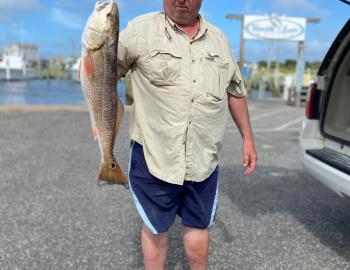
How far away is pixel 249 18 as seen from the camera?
62.2ft

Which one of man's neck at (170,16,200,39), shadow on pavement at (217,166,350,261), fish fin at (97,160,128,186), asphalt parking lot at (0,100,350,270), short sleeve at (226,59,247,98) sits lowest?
asphalt parking lot at (0,100,350,270)

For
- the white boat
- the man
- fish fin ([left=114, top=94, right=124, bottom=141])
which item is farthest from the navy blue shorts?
the white boat

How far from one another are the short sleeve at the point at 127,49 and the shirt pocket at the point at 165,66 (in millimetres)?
98

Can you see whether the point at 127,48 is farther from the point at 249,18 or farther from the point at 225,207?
the point at 249,18

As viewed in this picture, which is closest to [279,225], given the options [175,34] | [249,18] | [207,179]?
[207,179]

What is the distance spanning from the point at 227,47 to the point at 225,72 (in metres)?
0.19

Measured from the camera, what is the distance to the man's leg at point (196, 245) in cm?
267

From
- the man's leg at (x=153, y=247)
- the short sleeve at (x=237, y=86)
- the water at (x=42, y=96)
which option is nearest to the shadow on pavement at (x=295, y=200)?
the man's leg at (x=153, y=247)

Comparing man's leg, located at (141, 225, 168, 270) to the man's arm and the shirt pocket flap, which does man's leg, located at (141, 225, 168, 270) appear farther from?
the shirt pocket flap

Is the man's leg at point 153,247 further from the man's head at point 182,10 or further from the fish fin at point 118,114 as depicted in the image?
the man's head at point 182,10

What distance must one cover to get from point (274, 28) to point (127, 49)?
18109mm

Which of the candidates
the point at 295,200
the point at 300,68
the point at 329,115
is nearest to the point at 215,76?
the point at 329,115

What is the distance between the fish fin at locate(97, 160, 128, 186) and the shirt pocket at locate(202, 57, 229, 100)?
64 centimetres

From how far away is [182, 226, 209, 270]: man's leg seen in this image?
267 centimetres
